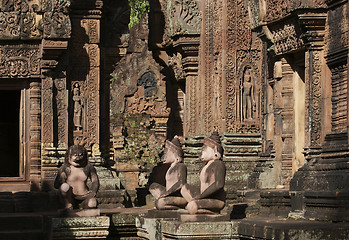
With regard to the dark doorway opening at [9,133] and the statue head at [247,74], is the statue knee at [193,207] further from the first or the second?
the dark doorway opening at [9,133]

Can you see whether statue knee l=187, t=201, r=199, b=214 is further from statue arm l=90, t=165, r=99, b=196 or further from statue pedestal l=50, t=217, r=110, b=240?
statue arm l=90, t=165, r=99, b=196

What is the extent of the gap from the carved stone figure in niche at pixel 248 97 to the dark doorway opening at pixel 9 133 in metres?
4.43

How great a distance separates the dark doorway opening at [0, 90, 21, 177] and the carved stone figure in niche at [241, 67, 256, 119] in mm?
4433

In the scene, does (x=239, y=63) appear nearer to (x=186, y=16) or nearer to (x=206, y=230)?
(x=186, y=16)

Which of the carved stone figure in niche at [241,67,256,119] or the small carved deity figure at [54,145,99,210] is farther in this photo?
the carved stone figure in niche at [241,67,256,119]

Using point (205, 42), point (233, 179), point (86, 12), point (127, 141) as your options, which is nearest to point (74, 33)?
point (86, 12)

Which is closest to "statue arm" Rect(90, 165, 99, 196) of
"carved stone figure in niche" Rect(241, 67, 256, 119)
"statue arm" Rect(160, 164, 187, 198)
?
"statue arm" Rect(160, 164, 187, 198)

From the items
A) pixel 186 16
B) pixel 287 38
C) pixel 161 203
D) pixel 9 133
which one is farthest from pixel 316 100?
pixel 9 133

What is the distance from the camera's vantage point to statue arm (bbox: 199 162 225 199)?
53.9 ft

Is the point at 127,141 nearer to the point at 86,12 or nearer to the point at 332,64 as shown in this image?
the point at 86,12

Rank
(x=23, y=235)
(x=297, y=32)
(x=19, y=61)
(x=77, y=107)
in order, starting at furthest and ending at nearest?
(x=77, y=107), (x=19, y=61), (x=23, y=235), (x=297, y=32)

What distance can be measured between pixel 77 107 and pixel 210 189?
6.90 meters

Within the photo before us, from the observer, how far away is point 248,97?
22.4 meters

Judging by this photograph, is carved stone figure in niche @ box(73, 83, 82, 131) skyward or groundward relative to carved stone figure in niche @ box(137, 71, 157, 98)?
groundward
